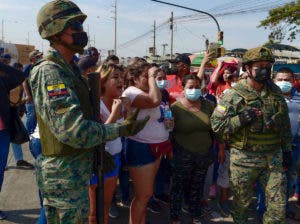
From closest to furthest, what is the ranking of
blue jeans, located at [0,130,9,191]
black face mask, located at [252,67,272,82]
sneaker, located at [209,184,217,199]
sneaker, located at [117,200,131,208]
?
black face mask, located at [252,67,272,82]
blue jeans, located at [0,130,9,191]
sneaker, located at [117,200,131,208]
sneaker, located at [209,184,217,199]

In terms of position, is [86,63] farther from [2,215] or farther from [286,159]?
[286,159]

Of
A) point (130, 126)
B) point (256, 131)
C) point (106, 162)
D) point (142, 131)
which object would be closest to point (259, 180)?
point (256, 131)

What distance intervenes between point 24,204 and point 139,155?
79.8 inches

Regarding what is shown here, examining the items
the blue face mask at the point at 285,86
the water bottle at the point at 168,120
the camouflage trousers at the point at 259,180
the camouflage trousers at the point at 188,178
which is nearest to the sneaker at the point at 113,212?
the camouflage trousers at the point at 188,178

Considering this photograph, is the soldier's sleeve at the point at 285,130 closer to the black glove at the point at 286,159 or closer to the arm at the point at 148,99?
A: the black glove at the point at 286,159

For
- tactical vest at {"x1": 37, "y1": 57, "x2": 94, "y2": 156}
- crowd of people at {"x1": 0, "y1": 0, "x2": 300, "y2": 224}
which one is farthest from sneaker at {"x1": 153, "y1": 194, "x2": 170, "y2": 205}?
tactical vest at {"x1": 37, "y1": 57, "x2": 94, "y2": 156}

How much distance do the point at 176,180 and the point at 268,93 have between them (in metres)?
1.37

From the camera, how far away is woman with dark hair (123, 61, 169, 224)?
308 cm

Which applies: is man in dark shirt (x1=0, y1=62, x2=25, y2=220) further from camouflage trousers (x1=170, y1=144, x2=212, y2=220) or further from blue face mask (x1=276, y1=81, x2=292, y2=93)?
blue face mask (x1=276, y1=81, x2=292, y2=93)

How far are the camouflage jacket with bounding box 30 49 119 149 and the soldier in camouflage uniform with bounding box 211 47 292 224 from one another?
1462mm

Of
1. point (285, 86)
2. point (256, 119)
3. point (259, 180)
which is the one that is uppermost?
point (285, 86)

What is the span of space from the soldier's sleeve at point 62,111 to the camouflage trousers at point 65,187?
0.21 meters

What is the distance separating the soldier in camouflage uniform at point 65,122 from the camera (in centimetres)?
178

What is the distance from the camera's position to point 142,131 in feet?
10.6
